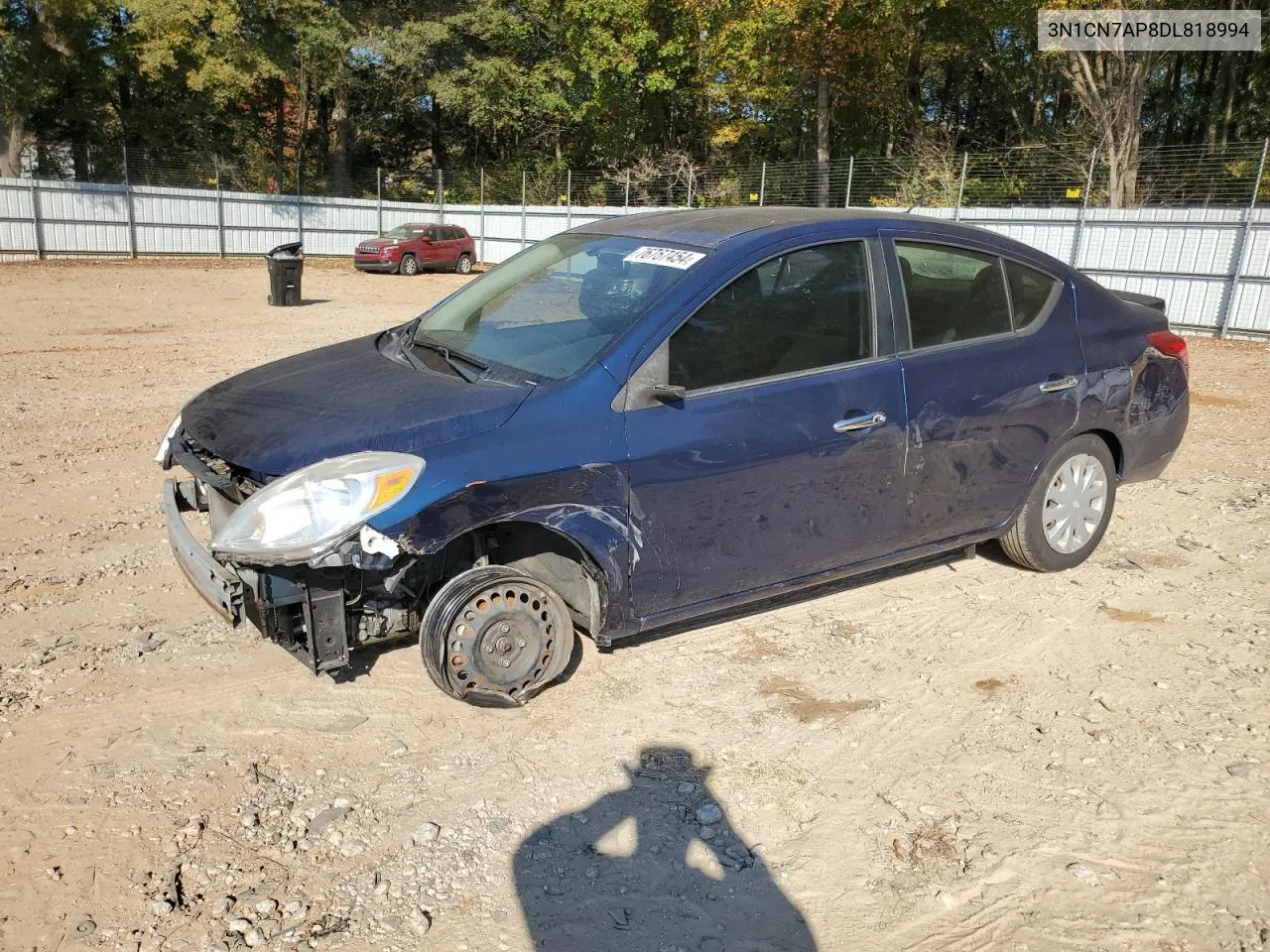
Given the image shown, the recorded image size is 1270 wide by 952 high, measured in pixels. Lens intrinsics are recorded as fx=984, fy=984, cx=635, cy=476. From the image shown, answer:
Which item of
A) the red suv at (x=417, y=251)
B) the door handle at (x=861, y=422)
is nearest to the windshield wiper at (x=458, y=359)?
the door handle at (x=861, y=422)

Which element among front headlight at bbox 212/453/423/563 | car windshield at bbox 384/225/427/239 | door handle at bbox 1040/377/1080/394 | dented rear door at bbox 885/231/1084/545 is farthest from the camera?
car windshield at bbox 384/225/427/239

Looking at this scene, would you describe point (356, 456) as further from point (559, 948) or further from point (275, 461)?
point (559, 948)

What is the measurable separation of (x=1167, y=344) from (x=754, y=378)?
2.74 meters

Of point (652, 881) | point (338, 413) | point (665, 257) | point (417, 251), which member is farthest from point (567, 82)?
point (652, 881)

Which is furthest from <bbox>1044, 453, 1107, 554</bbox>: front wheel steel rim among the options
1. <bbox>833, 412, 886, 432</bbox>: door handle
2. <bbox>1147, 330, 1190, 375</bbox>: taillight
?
<bbox>833, 412, 886, 432</bbox>: door handle

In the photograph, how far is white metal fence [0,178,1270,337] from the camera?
16656 mm

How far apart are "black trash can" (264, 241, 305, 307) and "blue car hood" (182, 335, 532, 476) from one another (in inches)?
549

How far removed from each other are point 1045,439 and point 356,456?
322 centimetres

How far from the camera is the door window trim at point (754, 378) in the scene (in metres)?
3.59

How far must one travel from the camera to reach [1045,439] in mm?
4695

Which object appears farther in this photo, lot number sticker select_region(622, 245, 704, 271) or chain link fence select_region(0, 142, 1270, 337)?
chain link fence select_region(0, 142, 1270, 337)

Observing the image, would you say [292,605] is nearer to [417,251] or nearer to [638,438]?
[638,438]

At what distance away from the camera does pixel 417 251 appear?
92.5 feet

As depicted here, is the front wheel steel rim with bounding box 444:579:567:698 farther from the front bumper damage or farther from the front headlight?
the front headlight
